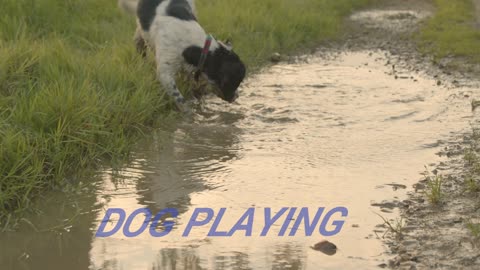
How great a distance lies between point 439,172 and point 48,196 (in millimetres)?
2277

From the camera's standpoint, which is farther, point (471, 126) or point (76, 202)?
point (471, 126)

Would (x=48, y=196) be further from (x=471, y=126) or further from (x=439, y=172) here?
(x=471, y=126)

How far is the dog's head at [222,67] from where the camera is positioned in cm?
575

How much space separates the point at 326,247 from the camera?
325cm

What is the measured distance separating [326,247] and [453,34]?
23.0 ft

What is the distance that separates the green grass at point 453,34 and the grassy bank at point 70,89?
203 centimetres

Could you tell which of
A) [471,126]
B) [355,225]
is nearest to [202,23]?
[471,126]

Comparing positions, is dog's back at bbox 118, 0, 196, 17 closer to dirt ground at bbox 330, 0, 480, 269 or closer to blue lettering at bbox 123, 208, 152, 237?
dirt ground at bbox 330, 0, 480, 269

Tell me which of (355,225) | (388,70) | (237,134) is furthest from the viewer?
(388,70)

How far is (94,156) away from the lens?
4.48 m

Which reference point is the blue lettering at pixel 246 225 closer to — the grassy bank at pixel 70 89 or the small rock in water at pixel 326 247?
the small rock in water at pixel 326 247

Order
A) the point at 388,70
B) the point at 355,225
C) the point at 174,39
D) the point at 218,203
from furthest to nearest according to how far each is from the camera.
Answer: the point at 388,70
the point at 174,39
the point at 218,203
the point at 355,225

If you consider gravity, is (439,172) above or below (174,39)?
below

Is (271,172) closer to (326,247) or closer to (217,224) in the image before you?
(217,224)
